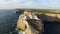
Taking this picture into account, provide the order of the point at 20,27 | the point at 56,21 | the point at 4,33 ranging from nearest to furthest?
the point at 4,33 < the point at 20,27 < the point at 56,21

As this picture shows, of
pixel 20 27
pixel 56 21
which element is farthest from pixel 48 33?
pixel 56 21

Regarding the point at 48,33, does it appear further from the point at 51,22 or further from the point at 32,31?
the point at 51,22

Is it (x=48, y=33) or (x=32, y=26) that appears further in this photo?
(x=48, y=33)

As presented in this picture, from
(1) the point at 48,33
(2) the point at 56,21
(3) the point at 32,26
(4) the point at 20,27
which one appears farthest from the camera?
(2) the point at 56,21

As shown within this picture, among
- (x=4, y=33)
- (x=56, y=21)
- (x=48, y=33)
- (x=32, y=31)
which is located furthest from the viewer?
(x=56, y=21)

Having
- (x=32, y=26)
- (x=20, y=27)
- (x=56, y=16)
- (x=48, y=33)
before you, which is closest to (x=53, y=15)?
(x=56, y=16)

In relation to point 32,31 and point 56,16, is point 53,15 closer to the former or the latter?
point 56,16

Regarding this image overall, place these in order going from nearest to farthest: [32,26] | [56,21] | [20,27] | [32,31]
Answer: [32,31] → [32,26] → [20,27] → [56,21]

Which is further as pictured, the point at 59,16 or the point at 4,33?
the point at 59,16

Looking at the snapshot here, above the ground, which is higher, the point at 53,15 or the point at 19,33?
the point at 53,15
